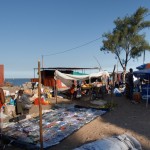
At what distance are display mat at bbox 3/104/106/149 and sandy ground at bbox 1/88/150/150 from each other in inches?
9.7

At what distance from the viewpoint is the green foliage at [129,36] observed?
27094 millimetres

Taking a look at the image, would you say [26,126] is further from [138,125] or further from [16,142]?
[138,125]

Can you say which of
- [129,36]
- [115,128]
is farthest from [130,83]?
[129,36]

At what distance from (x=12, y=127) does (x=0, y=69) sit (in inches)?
430

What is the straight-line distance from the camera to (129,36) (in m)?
27.5

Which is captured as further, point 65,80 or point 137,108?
point 65,80

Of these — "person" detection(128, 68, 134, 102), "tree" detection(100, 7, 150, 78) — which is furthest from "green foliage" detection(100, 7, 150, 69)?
"person" detection(128, 68, 134, 102)

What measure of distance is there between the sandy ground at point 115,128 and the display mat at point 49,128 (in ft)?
0.81

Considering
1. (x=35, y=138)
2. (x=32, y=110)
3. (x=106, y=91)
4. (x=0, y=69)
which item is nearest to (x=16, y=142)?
(x=35, y=138)

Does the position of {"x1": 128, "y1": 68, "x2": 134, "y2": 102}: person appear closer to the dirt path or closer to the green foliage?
the dirt path

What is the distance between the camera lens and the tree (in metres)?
27.1

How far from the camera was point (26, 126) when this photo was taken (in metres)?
7.69

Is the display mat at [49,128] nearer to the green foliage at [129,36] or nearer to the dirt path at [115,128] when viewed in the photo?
the dirt path at [115,128]

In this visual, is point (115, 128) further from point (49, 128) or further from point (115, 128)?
point (49, 128)
